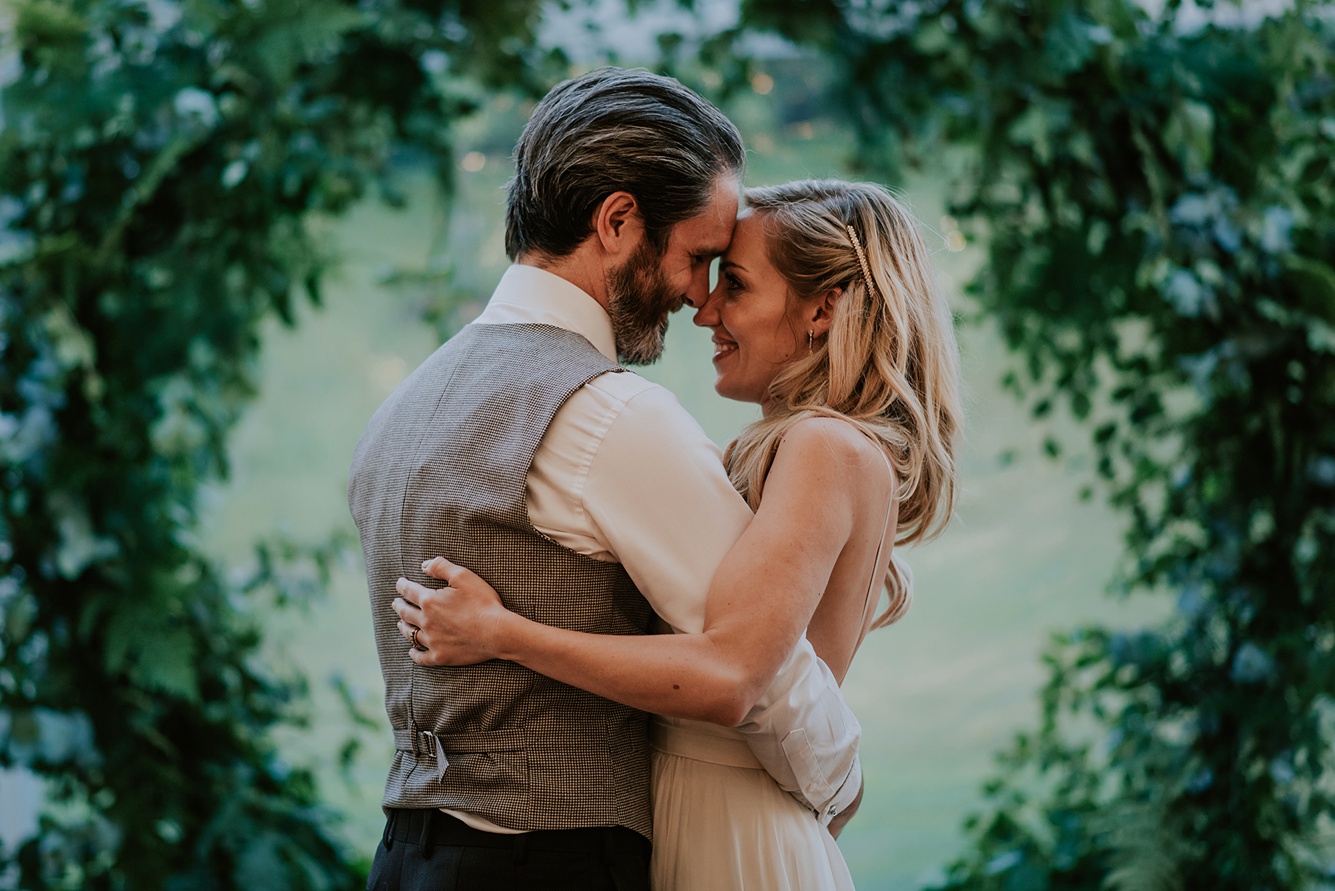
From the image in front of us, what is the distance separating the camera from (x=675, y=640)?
119cm

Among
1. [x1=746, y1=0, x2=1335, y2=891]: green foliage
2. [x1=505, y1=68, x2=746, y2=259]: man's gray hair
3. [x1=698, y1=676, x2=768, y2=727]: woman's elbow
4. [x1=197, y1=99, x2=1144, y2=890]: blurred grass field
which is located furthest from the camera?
[x1=197, y1=99, x2=1144, y2=890]: blurred grass field

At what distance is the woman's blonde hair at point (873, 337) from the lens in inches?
60.6

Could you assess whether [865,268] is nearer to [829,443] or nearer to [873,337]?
[873,337]

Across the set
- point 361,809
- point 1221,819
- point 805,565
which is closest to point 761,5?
point 805,565

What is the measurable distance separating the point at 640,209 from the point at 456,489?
416mm

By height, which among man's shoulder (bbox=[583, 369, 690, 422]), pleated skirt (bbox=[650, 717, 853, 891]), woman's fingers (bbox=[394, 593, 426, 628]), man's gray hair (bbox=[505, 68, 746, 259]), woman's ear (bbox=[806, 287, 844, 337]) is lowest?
pleated skirt (bbox=[650, 717, 853, 891])

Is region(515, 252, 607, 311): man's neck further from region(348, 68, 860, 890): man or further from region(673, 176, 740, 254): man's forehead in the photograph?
region(673, 176, 740, 254): man's forehead

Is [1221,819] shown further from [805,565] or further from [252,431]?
[252,431]

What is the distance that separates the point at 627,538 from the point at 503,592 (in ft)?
0.49

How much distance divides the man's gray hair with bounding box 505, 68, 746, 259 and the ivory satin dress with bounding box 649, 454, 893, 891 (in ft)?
1.66

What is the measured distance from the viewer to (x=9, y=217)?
2420 mm

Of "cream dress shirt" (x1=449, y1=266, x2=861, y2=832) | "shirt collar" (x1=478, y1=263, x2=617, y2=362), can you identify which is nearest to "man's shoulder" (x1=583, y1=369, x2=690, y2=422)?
"cream dress shirt" (x1=449, y1=266, x2=861, y2=832)

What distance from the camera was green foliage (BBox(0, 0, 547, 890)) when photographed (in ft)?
7.58

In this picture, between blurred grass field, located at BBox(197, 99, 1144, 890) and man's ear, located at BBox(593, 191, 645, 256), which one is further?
blurred grass field, located at BBox(197, 99, 1144, 890)
